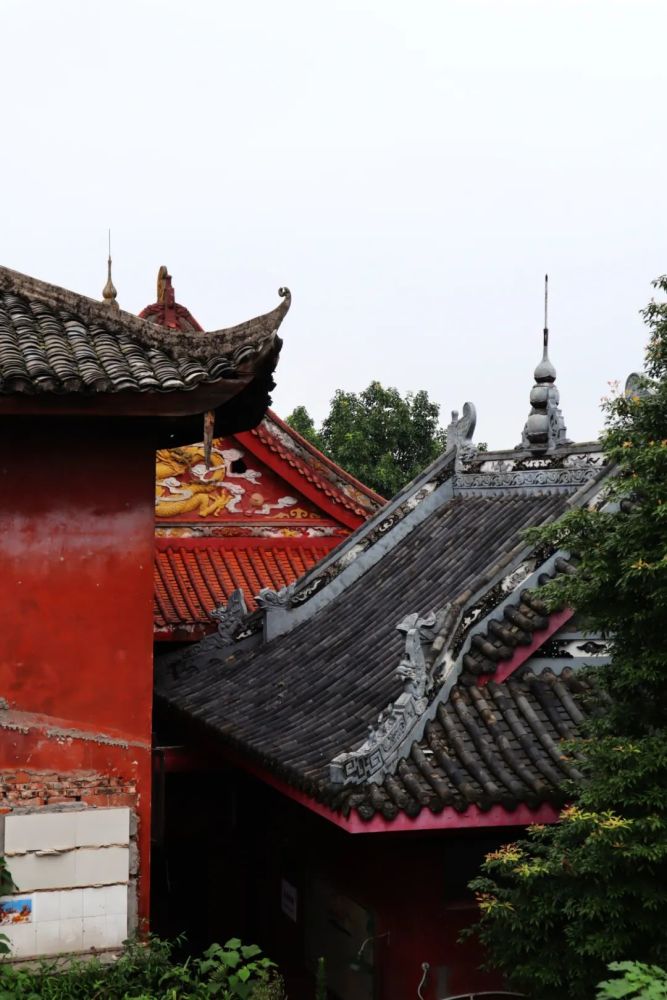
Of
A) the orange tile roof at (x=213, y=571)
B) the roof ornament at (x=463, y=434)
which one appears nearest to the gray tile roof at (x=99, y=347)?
the roof ornament at (x=463, y=434)

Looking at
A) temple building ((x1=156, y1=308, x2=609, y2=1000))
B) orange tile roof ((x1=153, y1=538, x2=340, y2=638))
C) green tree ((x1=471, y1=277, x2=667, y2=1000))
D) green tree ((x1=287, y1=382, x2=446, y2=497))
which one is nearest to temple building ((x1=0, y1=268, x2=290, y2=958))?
temple building ((x1=156, y1=308, x2=609, y2=1000))

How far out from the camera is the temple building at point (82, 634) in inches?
337

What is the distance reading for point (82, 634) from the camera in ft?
28.9

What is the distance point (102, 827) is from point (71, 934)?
0.75 meters

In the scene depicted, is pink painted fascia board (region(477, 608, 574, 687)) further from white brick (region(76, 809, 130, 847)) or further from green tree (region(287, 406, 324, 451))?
green tree (region(287, 406, 324, 451))

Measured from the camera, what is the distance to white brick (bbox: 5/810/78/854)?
8.53m

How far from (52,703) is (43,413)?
2.07 m

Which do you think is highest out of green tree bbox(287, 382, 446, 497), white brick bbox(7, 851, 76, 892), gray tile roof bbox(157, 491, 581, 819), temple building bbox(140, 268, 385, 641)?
green tree bbox(287, 382, 446, 497)

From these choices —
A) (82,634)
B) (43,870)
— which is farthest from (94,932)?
(82,634)

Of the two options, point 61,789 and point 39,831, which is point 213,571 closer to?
point 61,789

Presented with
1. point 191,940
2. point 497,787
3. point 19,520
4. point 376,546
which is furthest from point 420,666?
point 191,940

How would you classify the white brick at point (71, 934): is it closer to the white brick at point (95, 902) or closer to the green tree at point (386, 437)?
the white brick at point (95, 902)

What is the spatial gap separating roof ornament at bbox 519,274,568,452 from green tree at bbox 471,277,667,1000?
5055mm

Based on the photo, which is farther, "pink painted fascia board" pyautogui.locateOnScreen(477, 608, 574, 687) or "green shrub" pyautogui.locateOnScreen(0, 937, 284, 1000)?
"pink painted fascia board" pyautogui.locateOnScreen(477, 608, 574, 687)
